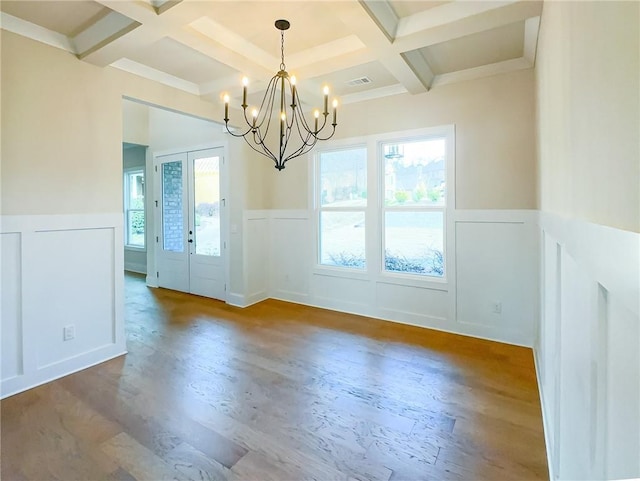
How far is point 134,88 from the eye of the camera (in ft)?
10.5

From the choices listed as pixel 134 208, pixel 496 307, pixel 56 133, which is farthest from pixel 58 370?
pixel 134 208

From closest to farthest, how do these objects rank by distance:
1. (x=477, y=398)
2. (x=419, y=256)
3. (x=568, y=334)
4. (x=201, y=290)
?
1. (x=568, y=334)
2. (x=477, y=398)
3. (x=419, y=256)
4. (x=201, y=290)

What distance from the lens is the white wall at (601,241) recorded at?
1.87 ft

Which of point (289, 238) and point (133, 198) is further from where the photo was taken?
point (133, 198)

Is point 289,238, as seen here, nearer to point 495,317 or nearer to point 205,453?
point 495,317

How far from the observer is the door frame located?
4852mm

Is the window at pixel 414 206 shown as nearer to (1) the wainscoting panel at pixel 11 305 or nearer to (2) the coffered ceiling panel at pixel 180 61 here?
(2) the coffered ceiling panel at pixel 180 61

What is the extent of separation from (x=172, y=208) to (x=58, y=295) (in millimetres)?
3095

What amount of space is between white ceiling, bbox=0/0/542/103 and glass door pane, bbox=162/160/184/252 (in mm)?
2315

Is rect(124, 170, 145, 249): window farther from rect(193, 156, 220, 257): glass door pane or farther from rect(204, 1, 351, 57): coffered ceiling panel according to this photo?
rect(204, 1, 351, 57): coffered ceiling panel

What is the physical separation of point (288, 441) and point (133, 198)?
7.15 metres

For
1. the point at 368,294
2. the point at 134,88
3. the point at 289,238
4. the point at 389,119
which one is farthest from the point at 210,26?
the point at 368,294

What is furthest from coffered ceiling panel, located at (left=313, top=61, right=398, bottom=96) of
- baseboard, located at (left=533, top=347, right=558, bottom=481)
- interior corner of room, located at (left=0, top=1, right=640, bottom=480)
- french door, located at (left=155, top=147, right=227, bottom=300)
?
baseboard, located at (left=533, top=347, right=558, bottom=481)

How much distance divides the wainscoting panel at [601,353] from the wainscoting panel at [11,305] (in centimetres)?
341
